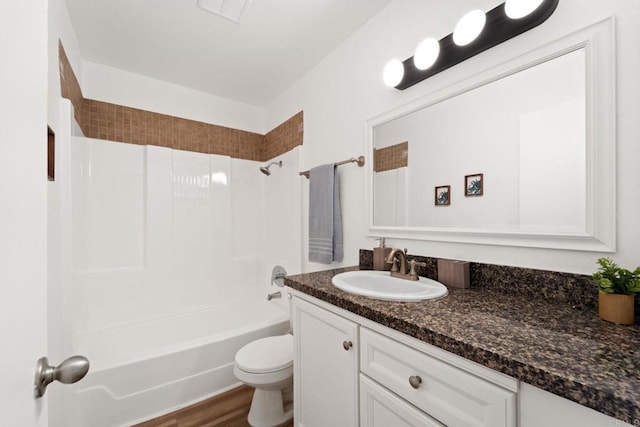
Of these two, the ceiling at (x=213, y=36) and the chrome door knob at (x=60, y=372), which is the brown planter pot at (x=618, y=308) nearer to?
the chrome door knob at (x=60, y=372)

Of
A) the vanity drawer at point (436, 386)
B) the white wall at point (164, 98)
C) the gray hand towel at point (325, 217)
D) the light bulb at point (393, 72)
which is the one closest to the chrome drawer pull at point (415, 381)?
the vanity drawer at point (436, 386)

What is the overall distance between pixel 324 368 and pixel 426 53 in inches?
59.2

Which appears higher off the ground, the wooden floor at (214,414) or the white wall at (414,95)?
the white wall at (414,95)

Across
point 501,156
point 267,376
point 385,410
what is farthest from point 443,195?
point 267,376

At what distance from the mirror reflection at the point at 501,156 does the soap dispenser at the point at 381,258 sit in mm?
161

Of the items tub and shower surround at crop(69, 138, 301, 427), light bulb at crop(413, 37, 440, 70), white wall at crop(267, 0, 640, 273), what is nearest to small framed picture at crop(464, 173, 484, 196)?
white wall at crop(267, 0, 640, 273)

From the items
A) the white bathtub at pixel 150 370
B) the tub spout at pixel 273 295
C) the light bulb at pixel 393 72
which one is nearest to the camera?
the light bulb at pixel 393 72

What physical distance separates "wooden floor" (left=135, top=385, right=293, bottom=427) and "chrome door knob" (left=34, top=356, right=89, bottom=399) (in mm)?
1433

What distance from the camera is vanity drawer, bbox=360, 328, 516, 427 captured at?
1.94ft

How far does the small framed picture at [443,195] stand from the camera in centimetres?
125

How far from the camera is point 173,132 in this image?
246 centimetres

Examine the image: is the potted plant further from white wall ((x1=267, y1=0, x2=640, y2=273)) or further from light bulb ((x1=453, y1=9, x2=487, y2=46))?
light bulb ((x1=453, y1=9, x2=487, y2=46))

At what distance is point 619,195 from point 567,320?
419mm

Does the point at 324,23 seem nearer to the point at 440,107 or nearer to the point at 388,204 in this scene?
the point at 440,107
